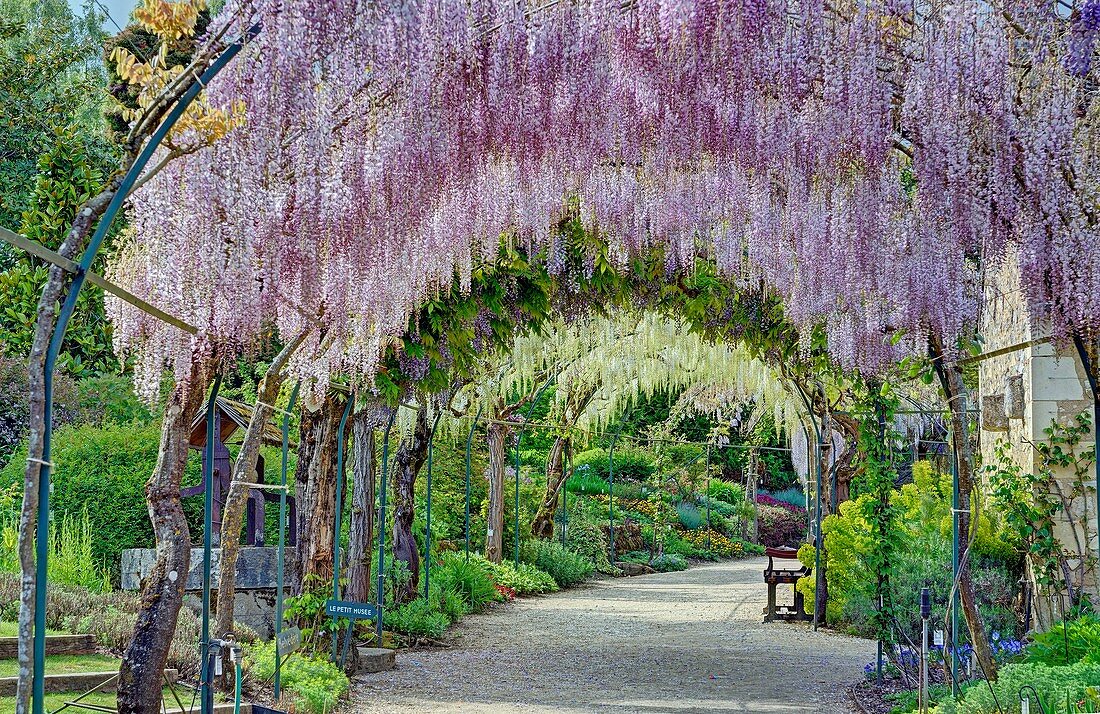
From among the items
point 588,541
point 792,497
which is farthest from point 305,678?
point 792,497

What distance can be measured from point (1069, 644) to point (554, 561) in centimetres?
869

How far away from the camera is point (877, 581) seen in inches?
261

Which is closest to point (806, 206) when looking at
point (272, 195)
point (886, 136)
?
point (886, 136)

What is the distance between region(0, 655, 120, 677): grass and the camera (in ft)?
16.6

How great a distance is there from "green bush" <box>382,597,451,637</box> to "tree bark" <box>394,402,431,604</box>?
0.45m

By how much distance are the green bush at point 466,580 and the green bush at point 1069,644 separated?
5.90 m

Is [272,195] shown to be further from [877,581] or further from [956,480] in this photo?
[877,581]

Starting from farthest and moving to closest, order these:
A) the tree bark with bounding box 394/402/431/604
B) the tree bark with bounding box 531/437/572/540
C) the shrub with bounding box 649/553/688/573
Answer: the shrub with bounding box 649/553/688/573 < the tree bark with bounding box 531/437/572/540 < the tree bark with bounding box 394/402/431/604

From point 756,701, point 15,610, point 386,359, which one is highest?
point 386,359

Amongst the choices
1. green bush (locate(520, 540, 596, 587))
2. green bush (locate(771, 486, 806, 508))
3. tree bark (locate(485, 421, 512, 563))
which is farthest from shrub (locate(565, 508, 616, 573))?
green bush (locate(771, 486, 806, 508))

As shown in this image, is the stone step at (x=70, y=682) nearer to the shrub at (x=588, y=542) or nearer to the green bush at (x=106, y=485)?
the green bush at (x=106, y=485)

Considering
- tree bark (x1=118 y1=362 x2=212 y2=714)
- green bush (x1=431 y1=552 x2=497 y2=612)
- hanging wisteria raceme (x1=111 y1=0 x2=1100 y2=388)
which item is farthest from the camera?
green bush (x1=431 y1=552 x2=497 y2=612)

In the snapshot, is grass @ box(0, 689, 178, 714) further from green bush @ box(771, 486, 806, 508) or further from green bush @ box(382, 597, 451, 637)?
green bush @ box(771, 486, 806, 508)

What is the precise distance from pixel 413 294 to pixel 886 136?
2.58 metres
